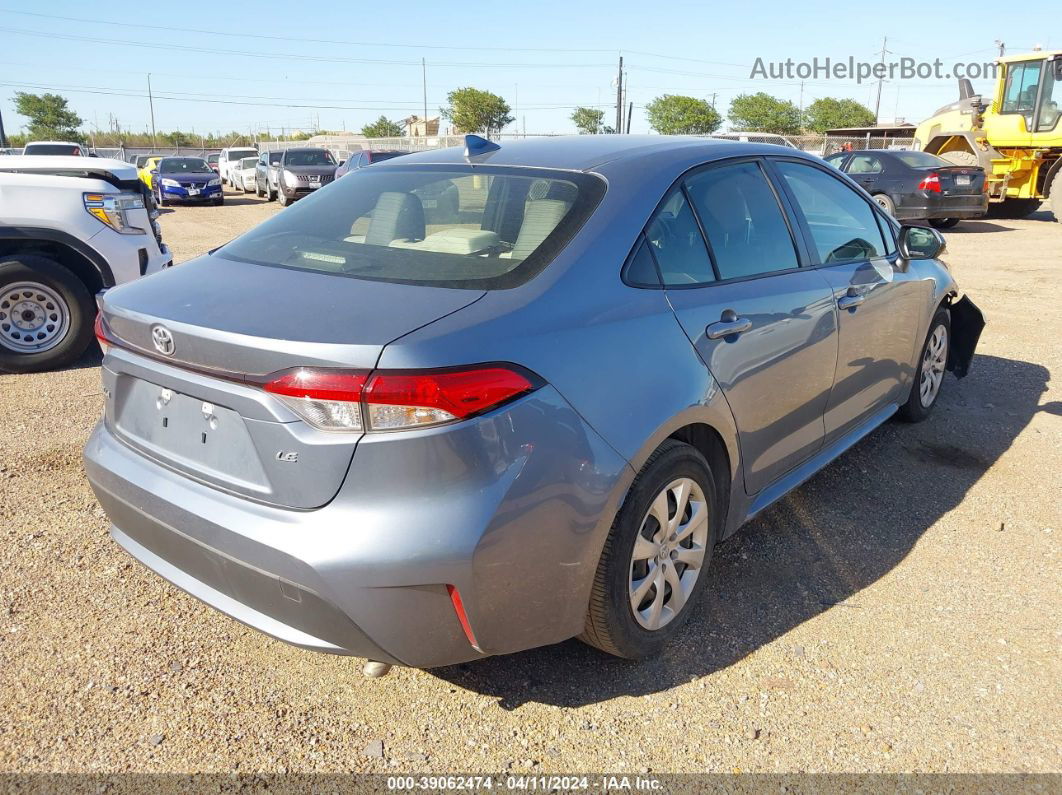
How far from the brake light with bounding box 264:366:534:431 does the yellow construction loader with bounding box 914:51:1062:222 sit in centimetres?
1774

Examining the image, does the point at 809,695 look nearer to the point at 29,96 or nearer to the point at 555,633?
the point at 555,633

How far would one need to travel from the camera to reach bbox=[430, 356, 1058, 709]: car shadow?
2.69 m

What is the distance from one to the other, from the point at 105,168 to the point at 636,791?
6564 mm

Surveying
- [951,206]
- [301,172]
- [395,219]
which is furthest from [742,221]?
[301,172]

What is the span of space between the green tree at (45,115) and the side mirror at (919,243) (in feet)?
267

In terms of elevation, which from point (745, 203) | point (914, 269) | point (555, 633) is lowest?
point (555, 633)

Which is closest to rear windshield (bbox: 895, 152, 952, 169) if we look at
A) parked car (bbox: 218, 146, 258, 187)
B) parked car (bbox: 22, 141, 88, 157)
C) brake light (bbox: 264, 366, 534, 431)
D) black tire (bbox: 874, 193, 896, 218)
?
black tire (bbox: 874, 193, 896, 218)

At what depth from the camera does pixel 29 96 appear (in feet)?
239

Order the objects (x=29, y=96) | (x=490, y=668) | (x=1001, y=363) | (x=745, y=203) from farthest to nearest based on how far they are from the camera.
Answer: (x=29, y=96) → (x=1001, y=363) → (x=745, y=203) → (x=490, y=668)

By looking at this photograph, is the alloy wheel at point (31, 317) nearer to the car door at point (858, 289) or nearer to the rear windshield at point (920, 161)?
the car door at point (858, 289)

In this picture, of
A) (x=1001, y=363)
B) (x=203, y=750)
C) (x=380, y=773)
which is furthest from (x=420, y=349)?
(x=1001, y=363)

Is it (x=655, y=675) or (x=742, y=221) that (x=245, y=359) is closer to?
(x=655, y=675)

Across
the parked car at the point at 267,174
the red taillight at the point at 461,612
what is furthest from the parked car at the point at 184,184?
the red taillight at the point at 461,612

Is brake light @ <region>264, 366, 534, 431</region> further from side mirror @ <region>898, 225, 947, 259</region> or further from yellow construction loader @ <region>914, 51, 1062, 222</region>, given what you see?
yellow construction loader @ <region>914, 51, 1062, 222</region>
